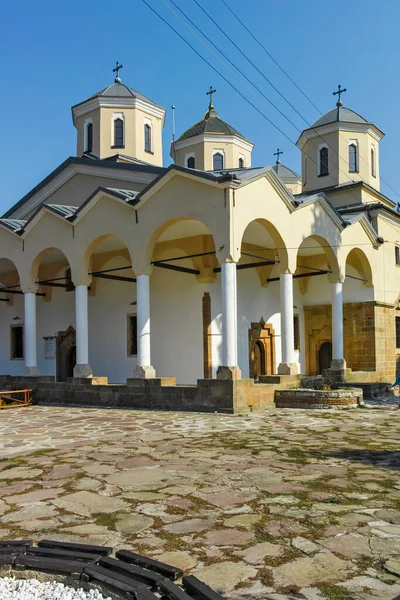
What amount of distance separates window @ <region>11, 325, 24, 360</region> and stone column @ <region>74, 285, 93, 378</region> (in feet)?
20.2

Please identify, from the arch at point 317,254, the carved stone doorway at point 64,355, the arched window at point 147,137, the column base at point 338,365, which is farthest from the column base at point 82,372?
the arched window at point 147,137

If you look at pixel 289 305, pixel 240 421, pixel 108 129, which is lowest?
pixel 240 421

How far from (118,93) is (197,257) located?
719cm

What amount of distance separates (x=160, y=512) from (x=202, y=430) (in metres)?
4.46

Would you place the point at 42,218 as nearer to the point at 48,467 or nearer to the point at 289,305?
the point at 289,305

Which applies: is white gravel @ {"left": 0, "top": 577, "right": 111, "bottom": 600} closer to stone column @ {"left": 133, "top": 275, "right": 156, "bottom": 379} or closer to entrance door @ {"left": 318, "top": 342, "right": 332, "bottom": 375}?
stone column @ {"left": 133, "top": 275, "right": 156, "bottom": 379}

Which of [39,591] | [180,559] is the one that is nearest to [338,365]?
[180,559]

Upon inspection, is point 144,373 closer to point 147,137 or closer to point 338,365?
point 338,365

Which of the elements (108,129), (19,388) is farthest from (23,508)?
(108,129)

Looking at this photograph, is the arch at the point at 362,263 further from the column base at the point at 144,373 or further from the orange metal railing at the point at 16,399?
the orange metal railing at the point at 16,399

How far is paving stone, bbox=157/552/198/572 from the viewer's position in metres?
3.23

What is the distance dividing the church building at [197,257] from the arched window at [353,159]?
44mm

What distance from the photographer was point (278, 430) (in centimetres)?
862

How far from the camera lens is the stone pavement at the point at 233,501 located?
3.16 metres
